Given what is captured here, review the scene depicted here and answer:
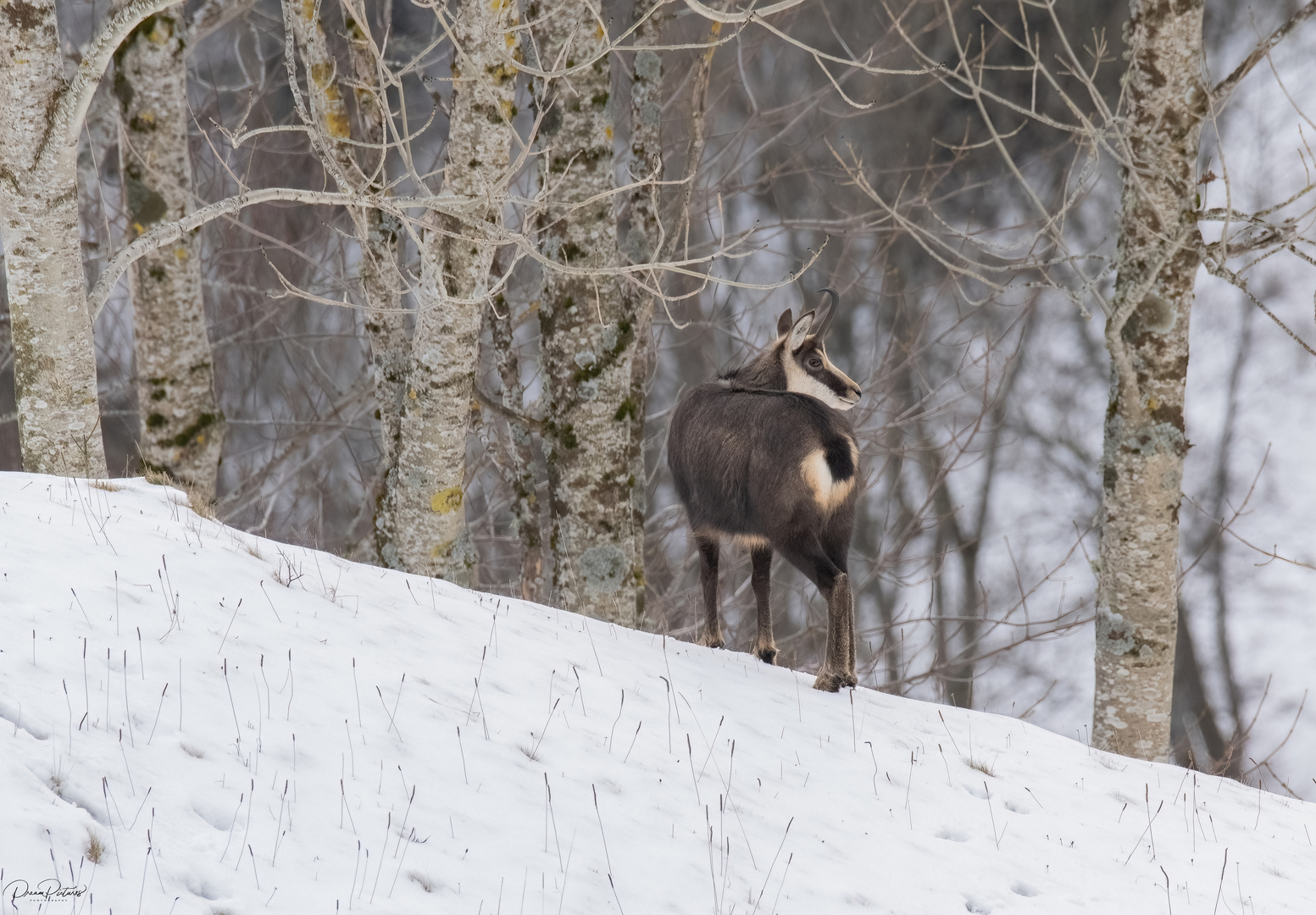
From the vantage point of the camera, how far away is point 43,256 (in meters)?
5.64

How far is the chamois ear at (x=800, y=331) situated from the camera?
557cm

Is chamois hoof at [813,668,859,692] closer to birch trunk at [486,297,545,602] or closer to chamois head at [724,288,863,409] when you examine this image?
chamois head at [724,288,863,409]

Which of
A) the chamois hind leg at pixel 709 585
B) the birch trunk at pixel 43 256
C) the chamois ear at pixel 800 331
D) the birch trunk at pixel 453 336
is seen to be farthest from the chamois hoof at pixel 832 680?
the birch trunk at pixel 43 256

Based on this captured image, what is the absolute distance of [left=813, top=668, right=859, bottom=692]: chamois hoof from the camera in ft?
17.4

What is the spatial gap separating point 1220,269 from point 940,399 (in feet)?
25.5

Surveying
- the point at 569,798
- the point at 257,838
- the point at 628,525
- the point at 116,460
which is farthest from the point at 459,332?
the point at 116,460

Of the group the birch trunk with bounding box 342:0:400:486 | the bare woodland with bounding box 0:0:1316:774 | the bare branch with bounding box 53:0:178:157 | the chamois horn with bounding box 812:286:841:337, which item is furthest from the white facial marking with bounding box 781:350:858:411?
the bare branch with bounding box 53:0:178:157

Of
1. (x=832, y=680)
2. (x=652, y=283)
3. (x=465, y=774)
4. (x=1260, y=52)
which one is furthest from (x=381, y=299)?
(x=1260, y=52)

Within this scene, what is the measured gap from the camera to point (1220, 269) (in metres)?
5.46

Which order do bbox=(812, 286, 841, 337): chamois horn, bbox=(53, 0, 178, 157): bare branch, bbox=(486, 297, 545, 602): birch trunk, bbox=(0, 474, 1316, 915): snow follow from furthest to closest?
bbox=(486, 297, 545, 602): birch trunk
bbox=(812, 286, 841, 337): chamois horn
bbox=(53, 0, 178, 157): bare branch
bbox=(0, 474, 1316, 915): snow

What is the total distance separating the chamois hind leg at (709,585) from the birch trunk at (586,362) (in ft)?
3.74

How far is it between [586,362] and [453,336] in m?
0.96

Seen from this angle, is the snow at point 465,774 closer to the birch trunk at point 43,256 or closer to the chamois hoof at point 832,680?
the chamois hoof at point 832,680

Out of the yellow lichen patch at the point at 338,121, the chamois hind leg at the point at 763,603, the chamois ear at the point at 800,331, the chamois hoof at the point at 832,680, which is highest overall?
the yellow lichen patch at the point at 338,121
